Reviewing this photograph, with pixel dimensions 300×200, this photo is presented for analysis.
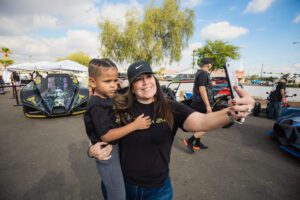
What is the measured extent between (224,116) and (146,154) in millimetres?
643

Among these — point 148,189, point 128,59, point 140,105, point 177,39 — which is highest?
point 177,39

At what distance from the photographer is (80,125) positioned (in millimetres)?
5621

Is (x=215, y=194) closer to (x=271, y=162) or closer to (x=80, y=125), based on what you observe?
(x=271, y=162)

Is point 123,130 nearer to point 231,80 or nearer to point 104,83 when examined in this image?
point 104,83

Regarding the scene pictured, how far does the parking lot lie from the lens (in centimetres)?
240

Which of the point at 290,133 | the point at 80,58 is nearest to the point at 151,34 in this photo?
the point at 290,133

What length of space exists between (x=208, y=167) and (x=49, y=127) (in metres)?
4.92

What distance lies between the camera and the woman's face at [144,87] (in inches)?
52.9

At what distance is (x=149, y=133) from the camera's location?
1.27 meters

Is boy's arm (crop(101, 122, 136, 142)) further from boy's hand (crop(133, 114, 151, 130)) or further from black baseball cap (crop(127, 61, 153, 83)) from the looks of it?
black baseball cap (crop(127, 61, 153, 83))

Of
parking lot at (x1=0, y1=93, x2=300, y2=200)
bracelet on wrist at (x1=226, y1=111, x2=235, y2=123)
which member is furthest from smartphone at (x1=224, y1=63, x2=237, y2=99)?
parking lot at (x1=0, y1=93, x2=300, y2=200)

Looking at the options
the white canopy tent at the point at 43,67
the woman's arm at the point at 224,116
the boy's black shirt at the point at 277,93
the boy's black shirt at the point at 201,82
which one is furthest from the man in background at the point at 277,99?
the white canopy tent at the point at 43,67

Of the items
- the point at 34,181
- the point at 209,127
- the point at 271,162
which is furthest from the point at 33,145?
the point at 271,162

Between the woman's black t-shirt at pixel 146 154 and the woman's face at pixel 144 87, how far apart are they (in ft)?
0.49
